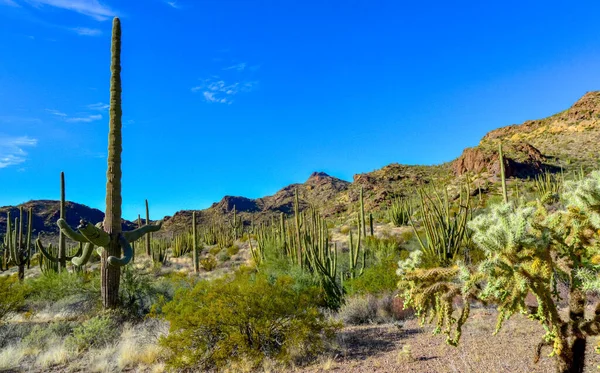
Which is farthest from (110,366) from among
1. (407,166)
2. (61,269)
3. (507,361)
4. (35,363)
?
(407,166)

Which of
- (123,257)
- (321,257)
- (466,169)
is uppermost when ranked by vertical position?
(466,169)

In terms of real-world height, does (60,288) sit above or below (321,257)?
below

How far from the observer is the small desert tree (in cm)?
289

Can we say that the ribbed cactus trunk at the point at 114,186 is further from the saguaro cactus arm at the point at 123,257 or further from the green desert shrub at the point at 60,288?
the green desert shrub at the point at 60,288

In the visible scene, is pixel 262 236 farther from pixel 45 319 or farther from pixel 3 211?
pixel 3 211

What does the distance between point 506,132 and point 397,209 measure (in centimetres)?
5670

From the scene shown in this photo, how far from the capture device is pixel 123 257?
874 cm

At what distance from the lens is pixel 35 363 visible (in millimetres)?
7371

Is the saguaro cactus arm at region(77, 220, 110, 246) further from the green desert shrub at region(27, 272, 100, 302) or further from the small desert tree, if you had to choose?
the small desert tree

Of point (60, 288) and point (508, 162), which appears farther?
point (508, 162)

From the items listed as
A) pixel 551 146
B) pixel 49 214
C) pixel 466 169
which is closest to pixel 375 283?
pixel 466 169

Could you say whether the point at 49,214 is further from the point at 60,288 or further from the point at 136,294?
the point at 136,294

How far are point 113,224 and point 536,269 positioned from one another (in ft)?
28.9

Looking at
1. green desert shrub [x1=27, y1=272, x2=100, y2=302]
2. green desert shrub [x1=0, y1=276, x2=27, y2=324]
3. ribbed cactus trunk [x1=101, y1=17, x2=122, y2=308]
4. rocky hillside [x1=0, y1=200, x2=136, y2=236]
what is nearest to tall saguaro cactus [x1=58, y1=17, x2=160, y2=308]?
ribbed cactus trunk [x1=101, y1=17, x2=122, y2=308]
